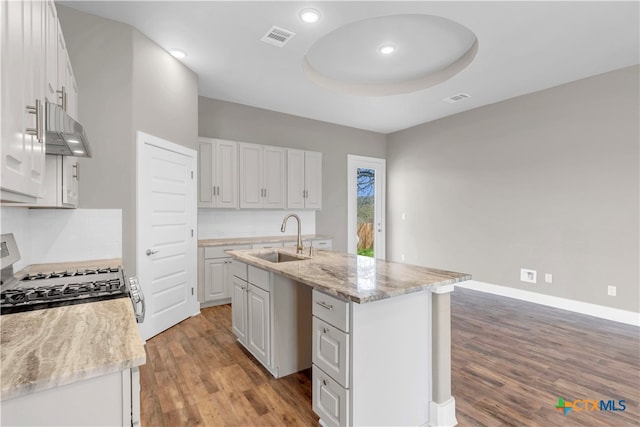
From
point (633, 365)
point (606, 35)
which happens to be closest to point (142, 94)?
point (606, 35)

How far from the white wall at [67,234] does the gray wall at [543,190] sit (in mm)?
4935

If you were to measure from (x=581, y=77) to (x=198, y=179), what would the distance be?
510cm

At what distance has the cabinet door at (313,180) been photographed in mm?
5230

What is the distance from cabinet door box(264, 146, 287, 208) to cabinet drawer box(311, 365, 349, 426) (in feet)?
11.0

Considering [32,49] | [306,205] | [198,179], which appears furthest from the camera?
[306,205]

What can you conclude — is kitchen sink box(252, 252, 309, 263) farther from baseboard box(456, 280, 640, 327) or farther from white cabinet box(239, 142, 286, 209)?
baseboard box(456, 280, 640, 327)

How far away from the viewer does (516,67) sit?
11.6 ft

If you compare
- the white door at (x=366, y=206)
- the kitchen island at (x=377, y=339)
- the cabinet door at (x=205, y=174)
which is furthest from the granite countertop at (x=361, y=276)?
the white door at (x=366, y=206)

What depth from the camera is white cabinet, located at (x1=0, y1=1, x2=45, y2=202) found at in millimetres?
844

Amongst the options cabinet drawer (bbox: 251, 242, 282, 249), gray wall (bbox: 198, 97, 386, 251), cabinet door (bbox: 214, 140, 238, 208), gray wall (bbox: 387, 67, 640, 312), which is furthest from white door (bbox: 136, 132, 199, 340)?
gray wall (bbox: 387, 67, 640, 312)

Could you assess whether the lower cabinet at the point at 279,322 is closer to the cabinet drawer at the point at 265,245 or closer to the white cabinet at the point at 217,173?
the cabinet drawer at the point at 265,245

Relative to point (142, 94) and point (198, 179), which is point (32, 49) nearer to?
point (142, 94)

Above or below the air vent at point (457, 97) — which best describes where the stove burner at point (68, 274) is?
below

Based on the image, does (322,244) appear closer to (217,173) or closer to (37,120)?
(217,173)
